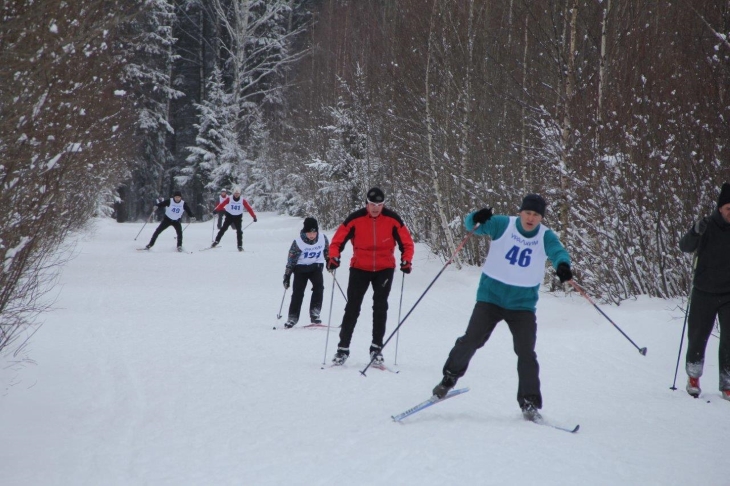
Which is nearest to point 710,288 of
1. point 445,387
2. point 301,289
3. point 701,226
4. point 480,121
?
point 701,226

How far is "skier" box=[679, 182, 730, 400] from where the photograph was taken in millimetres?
5820

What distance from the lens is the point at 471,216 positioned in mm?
5258

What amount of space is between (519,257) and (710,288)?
6.29 ft

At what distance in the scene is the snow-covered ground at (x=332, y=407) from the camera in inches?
165

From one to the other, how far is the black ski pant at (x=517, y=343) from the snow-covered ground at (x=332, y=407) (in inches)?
10.1

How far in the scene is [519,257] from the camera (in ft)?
17.0

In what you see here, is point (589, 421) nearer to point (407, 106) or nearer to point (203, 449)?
point (203, 449)

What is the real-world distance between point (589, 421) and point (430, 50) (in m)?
11.7

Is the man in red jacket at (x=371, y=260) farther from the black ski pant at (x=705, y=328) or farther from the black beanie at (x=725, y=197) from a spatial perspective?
the black beanie at (x=725, y=197)

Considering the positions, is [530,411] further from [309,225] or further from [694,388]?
[309,225]

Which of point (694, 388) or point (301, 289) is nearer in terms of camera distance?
point (694, 388)

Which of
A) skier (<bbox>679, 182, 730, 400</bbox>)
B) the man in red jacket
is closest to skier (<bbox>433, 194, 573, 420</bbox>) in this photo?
skier (<bbox>679, 182, 730, 400</bbox>)

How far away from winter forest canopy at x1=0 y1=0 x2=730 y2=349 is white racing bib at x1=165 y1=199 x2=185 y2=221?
2360 millimetres

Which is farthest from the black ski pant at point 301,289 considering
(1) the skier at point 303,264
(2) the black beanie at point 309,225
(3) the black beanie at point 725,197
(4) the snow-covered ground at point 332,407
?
(3) the black beanie at point 725,197
